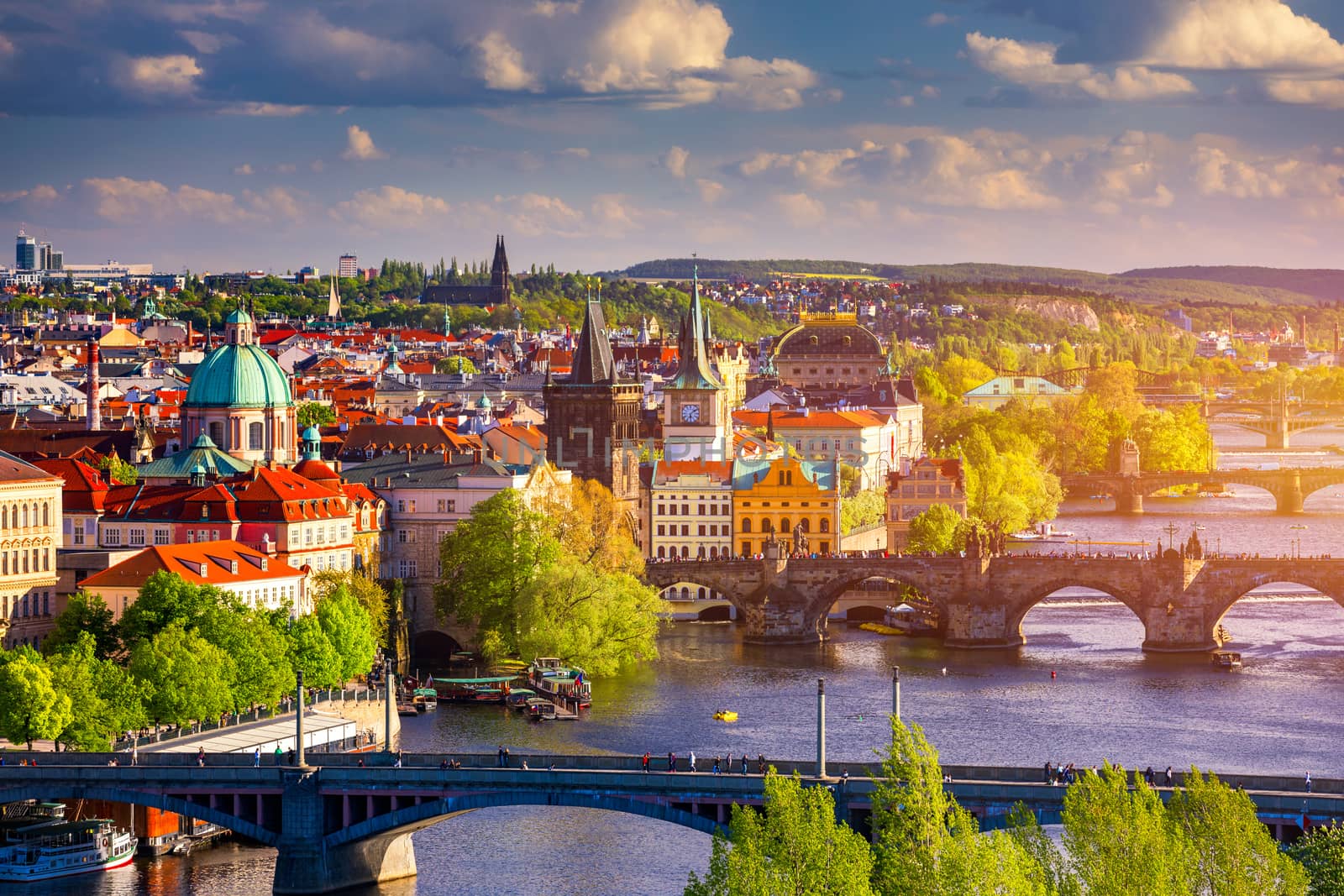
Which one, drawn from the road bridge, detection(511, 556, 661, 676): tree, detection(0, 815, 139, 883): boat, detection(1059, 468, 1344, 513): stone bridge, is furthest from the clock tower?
the road bridge

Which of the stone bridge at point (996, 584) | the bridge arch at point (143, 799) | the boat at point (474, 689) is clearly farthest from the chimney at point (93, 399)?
the bridge arch at point (143, 799)

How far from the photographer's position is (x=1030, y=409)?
18825cm

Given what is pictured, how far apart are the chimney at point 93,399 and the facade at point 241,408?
13.8 meters

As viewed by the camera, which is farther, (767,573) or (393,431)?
(393,431)

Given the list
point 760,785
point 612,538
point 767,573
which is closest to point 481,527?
point 612,538

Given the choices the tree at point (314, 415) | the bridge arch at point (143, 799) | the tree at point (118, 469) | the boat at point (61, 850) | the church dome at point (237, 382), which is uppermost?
the church dome at point (237, 382)

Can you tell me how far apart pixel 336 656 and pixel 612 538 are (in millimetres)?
21152

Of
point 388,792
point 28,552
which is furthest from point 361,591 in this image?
point 388,792

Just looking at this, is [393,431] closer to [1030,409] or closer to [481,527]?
[481,527]

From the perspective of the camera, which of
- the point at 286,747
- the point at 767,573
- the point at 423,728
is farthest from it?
the point at 767,573

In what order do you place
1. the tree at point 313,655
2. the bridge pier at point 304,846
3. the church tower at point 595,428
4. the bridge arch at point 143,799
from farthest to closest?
1. the church tower at point 595,428
2. the tree at point 313,655
3. the bridge arch at point 143,799
4. the bridge pier at point 304,846

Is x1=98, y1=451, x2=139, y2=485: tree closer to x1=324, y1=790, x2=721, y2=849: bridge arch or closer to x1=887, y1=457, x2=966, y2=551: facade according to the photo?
x1=887, y1=457, x2=966, y2=551: facade

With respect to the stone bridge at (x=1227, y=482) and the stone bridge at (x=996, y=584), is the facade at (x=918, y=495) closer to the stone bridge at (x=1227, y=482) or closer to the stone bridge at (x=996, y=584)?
the stone bridge at (x=996, y=584)

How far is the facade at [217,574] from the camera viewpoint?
81562 millimetres
